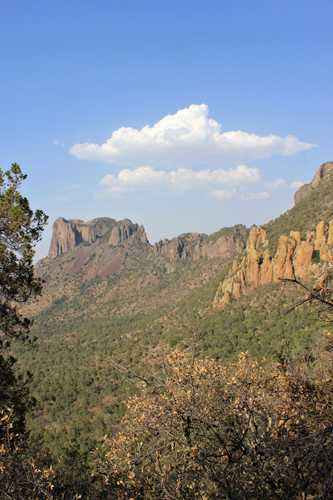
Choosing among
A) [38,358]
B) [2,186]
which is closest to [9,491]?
[2,186]

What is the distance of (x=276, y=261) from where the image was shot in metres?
35.6

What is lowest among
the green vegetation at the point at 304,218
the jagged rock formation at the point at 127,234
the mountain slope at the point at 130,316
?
the mountain slope at the point at 130,316

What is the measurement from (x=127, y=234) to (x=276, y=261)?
110 meters

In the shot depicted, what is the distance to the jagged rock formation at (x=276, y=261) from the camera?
103 feet

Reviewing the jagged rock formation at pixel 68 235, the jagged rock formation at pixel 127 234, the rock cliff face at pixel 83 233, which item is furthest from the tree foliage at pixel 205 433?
the jagged rock formation at pixel 68 235

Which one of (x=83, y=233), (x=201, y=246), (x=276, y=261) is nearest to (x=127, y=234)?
(x=83, y=233)

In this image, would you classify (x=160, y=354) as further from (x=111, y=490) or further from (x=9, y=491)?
(x=9, y=491)

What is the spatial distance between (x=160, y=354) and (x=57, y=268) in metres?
144

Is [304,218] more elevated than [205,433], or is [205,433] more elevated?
[304,218]

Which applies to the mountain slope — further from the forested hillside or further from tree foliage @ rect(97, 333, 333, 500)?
tree foliage @ rect(97, 333, 333, 500)

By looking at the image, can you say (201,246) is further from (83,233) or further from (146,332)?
(83,233)

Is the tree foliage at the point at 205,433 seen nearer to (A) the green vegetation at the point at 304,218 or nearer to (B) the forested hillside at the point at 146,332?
(B) the forested hillside at the point at 146,332

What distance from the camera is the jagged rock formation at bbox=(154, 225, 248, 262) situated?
3258 inches

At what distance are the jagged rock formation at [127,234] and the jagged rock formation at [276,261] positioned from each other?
9434 centimetres
